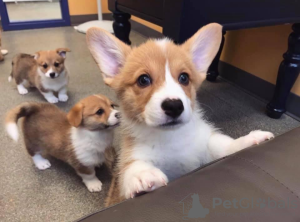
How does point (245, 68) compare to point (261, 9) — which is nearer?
point (261, 9)

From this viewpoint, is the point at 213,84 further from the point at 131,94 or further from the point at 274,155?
the point at 274,155

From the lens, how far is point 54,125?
4.83 feet

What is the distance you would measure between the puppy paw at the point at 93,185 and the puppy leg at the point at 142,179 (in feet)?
1.79

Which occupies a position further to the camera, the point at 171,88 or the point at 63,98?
the point at 63,98

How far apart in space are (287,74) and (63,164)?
155 cm

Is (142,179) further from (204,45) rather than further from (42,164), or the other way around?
(42,164)

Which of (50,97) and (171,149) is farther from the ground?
(171,149)

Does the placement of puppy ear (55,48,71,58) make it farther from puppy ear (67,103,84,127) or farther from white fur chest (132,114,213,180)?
white fur chest (132,114,213,180)

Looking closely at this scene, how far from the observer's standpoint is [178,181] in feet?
2.02

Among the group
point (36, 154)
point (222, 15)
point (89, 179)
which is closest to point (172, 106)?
point (222, 15)

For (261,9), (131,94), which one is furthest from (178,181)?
(261,9)

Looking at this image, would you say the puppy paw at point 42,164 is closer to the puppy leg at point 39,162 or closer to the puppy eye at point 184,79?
the puppy leg at point 39,162

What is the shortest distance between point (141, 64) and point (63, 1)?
161 inches

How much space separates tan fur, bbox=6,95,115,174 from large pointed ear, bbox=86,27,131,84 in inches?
13.2
